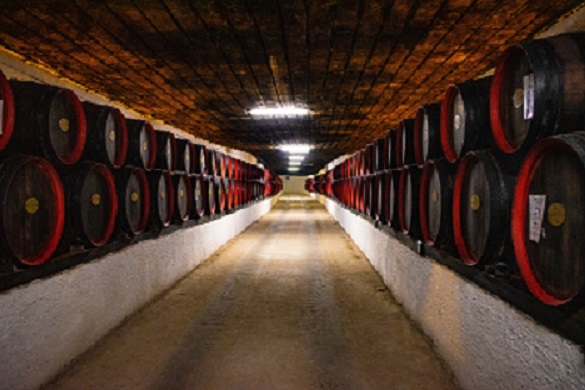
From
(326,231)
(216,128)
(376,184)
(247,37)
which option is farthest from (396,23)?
(326,231)

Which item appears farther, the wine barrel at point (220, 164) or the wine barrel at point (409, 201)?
the wine barrel at point (220, 164)

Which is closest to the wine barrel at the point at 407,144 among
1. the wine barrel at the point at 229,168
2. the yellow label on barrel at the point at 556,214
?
the yellow label on barrel at the point at 556,214

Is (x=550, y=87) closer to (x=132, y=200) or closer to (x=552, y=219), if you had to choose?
(x=552, y=219)

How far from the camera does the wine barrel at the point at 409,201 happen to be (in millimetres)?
4398

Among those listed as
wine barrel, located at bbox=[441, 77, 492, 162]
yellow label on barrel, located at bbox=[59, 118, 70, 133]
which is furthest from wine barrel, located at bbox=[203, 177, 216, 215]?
wine barrel, located at bbox=[441, 77, 492, 162]

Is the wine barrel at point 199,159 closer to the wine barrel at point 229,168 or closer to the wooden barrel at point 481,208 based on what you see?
the wine barrel at point 229,168

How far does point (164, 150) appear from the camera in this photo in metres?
6.00

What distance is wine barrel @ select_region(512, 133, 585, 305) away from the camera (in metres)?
1.83

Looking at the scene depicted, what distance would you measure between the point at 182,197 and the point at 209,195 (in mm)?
1637

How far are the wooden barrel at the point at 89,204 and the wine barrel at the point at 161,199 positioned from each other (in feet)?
4.10

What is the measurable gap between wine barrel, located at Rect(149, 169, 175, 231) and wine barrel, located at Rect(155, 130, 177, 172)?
0.12 meters

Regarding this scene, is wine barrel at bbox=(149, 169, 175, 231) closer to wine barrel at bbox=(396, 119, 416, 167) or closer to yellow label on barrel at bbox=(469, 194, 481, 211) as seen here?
wine barrel at bbox=(396, 119, 416, 167)

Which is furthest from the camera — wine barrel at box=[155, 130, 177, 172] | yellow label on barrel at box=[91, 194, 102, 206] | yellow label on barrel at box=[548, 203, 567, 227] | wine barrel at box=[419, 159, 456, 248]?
wine barrel at box=[155, 130, 177, 172]

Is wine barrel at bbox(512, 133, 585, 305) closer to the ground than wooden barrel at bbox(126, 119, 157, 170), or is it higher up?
closer to the ground
